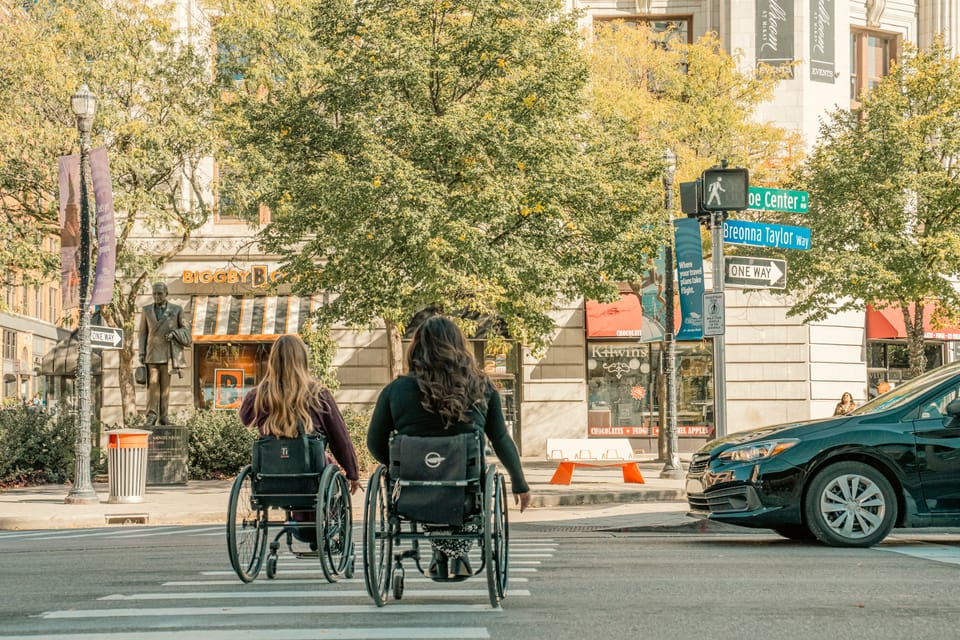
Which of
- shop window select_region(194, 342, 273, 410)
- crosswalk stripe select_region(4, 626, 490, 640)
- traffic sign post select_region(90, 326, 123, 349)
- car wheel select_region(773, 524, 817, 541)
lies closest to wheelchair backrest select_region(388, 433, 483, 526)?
crosswalk stripe select_region(4, 626, 490, 640)

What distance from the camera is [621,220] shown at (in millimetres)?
22328

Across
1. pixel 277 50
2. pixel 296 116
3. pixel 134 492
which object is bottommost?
pixel 134 492

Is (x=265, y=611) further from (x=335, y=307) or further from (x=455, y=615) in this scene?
(x=335, y=307)

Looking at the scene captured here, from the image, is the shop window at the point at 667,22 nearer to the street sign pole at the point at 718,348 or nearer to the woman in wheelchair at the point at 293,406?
the street sign pole at the point at 718,348

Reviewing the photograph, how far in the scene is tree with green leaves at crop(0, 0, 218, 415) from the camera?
24781 millimetres

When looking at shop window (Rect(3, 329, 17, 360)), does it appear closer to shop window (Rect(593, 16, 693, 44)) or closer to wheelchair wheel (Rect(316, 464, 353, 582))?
shop window (Rect(593, 16, 693, 44))

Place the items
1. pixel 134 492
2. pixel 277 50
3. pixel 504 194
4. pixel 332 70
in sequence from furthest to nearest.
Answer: pixel 277 50 < pixel 332 70 < pixel 504 194 < pixel 134 492

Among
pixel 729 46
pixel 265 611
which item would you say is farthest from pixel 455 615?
pixel 729 46

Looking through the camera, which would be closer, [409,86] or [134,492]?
[134,492]

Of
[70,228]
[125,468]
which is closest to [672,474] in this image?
[125,468]

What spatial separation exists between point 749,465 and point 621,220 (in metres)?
11.4

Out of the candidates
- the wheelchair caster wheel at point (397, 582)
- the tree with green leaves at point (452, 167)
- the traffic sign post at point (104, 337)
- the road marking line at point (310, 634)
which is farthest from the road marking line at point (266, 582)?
the tree with green leaves at point (452, 167)

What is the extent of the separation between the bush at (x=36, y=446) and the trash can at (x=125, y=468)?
5.26 meters

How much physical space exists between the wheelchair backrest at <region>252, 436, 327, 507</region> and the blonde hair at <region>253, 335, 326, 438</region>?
0.08m
